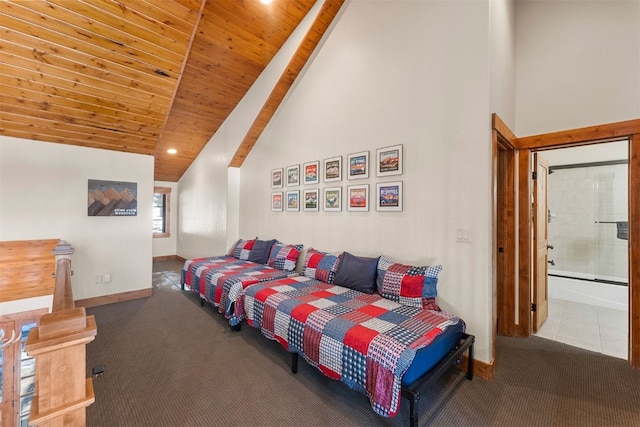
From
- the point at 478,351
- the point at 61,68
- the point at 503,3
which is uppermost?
the point at 503,3

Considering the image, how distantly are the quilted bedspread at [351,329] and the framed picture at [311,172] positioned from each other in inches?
59.2

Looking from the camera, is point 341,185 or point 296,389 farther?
point 341,185

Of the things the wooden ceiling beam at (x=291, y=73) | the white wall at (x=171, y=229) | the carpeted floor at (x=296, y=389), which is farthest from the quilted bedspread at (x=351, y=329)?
the white wall at (x=171, y=229)

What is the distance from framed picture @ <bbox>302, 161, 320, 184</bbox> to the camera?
3.76 metres

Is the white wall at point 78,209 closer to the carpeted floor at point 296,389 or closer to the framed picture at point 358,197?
the carpeted floor at point 296,389

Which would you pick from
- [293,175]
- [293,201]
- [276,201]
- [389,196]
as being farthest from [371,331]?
[276,201]

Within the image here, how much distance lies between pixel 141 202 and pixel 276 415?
12.4 ft

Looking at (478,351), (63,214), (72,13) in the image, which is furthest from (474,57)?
(63,214)

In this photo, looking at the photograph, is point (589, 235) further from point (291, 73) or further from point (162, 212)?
point (162, 212)

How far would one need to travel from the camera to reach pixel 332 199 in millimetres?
3566

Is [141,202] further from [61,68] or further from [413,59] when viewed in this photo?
[413,59]

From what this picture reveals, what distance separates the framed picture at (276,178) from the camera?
→ 4.37 m

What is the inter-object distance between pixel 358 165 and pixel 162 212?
626 cm

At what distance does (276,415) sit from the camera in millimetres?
1833
